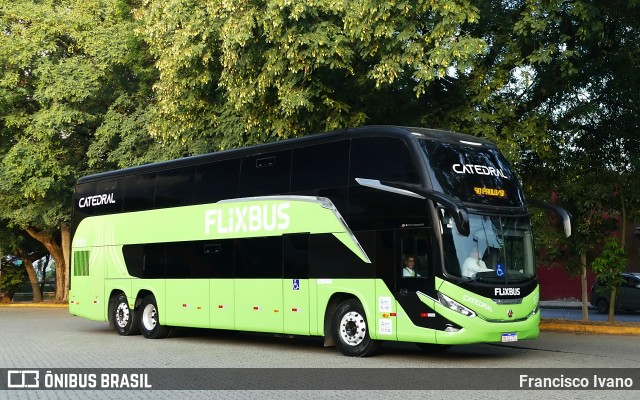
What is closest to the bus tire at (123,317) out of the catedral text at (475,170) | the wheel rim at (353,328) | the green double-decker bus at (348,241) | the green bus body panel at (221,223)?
the green double-decker bus at (348,241)

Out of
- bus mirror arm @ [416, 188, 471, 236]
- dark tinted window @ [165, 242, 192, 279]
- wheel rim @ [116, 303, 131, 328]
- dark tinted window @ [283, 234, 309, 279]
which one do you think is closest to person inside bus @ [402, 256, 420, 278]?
bus mirror arm @ [416, 188, 471, 236]

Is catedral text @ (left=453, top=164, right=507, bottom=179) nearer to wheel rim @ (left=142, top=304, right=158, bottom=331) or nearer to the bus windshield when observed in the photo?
the bus windshield

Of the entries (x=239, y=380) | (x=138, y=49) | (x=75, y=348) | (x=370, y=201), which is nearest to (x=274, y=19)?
(x=370, y=201)

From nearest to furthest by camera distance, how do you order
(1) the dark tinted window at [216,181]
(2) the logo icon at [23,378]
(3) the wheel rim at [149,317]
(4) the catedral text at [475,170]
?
1. (2) the logo icon at [23,378]
2. (4) the catedral text at [475,170]
3. (1) the dark tinted window at [216,181]
4. (3) the wheel rim at [149,317]

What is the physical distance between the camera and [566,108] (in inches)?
910

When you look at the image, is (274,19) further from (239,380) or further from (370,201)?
(239,380)

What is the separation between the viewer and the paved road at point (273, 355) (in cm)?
1166

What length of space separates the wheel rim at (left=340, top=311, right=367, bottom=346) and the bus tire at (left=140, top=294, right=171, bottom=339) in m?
6.34

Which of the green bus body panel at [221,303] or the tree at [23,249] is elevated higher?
the tree at [23,249]

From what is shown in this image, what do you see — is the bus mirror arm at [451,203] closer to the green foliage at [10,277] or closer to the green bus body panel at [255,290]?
the green bus body panel at [255,290]

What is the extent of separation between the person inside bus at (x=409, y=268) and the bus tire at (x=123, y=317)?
8759mm

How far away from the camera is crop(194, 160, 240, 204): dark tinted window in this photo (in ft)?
63.5

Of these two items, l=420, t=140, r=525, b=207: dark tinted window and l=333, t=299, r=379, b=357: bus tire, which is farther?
l=333, t=299, r=379, b=357: bus tire

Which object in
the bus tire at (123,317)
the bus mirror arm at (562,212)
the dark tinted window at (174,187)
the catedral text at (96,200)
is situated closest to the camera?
the bus mirror arm at (562,212)
